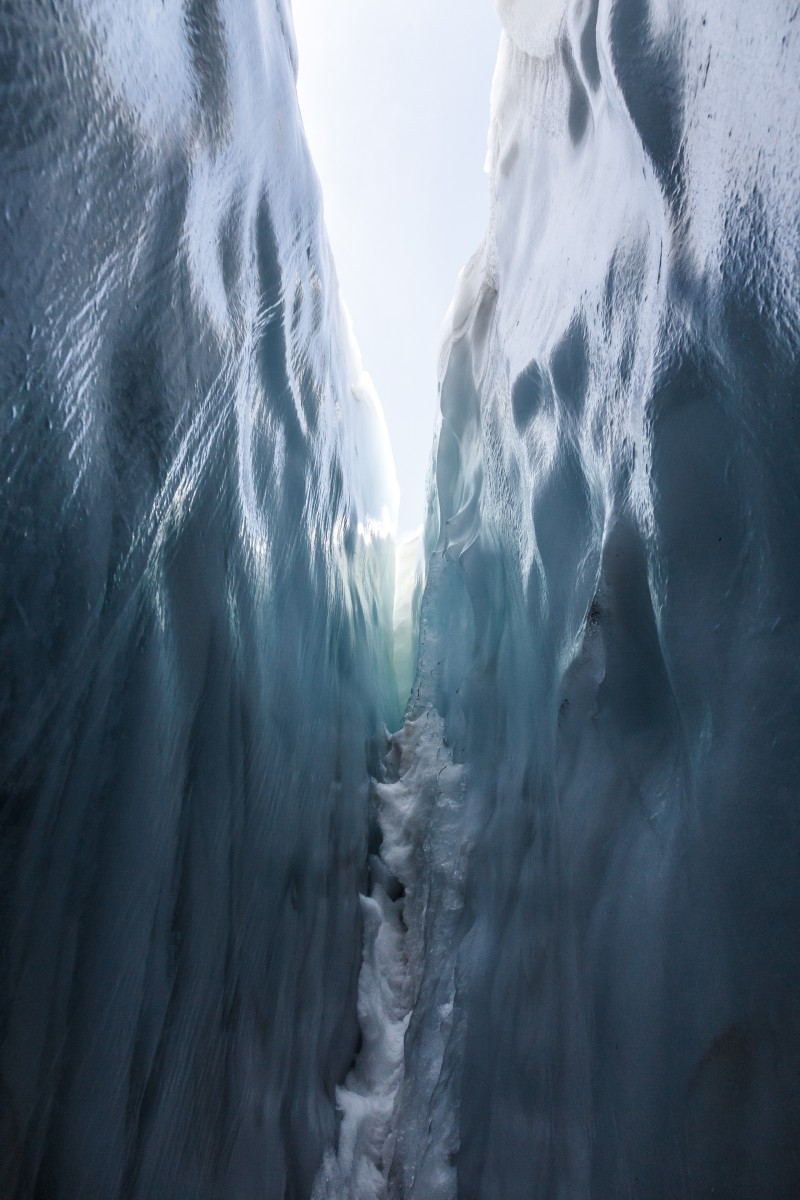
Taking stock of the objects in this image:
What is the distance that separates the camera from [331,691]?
219 centimetres

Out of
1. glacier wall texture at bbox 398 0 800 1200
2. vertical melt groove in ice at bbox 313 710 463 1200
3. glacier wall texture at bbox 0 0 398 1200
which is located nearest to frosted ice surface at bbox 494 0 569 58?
glacier wall texture at bbox 398 0 800 1200

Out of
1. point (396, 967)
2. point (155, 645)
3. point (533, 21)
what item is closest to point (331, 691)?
point (396, 967)

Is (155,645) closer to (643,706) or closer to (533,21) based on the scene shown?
(643,706)

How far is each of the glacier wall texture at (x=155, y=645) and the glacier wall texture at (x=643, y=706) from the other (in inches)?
17.5

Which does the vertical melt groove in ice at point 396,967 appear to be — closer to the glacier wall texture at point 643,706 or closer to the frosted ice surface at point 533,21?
the glacier wall texture at point 643,706

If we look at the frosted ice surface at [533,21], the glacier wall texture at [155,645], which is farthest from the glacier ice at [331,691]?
the frosted ice surface at [533,21]

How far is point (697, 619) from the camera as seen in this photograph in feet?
3.53

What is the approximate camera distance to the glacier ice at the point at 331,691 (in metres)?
0.85

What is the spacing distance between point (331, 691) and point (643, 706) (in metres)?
1.15

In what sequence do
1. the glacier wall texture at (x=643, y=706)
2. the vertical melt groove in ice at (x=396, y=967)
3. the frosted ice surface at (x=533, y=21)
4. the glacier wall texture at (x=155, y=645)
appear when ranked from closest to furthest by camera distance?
the glacier wall texture at (x=155, y=645), the glacier wall texture at (x=643, y=706), the vertical melt groove in ice at (x=396, y=967), the frosted ice surface at (x=533, y=21)

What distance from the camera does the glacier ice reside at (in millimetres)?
849

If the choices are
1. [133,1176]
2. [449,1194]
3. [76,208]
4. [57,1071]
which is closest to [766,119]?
[76,208]

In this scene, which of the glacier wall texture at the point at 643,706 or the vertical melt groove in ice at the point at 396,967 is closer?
the glacier wall texture at the point at 643,706

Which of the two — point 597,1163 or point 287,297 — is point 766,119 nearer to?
point 287,297
